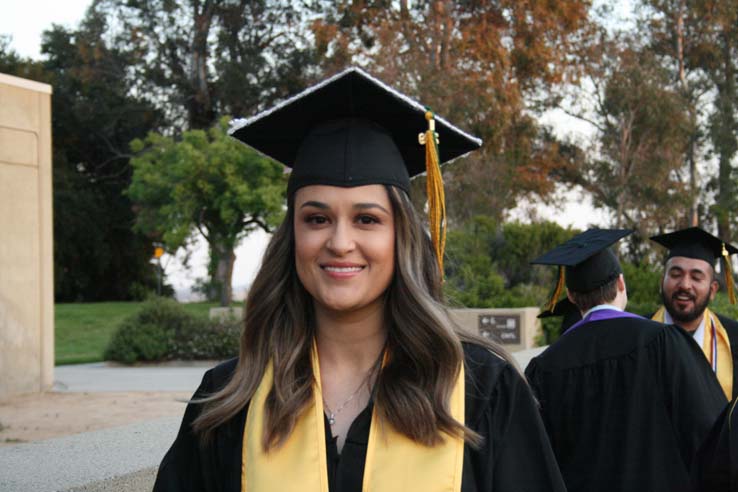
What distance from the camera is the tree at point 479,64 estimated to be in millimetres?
25734

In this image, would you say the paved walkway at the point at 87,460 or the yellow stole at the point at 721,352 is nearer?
the paved walkway at the point at 87,460

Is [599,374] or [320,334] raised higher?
[320,334]

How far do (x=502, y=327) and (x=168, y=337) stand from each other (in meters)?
6.31

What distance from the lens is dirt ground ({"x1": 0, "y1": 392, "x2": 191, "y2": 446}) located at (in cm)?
817

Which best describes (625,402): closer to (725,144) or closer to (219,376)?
(219,376)

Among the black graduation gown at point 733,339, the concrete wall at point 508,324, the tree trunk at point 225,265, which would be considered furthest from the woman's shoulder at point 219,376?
the tree trunk at point 225,265

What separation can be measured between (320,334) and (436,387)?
1.27 ft

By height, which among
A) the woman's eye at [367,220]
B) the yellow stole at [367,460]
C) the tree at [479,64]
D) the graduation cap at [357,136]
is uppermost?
the tree at [479,64]

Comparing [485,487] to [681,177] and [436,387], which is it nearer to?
[436,387]

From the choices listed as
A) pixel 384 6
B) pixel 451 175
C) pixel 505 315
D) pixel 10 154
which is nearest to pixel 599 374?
pixel 10 154

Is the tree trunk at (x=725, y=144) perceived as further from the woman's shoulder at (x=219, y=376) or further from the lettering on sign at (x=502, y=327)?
the woman's shoulder at (x=219, y=376)

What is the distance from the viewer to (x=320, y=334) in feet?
8.03

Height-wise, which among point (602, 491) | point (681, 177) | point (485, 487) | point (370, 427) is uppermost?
point (681, 177)

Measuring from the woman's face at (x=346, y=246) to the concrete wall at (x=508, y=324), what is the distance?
13.2m
